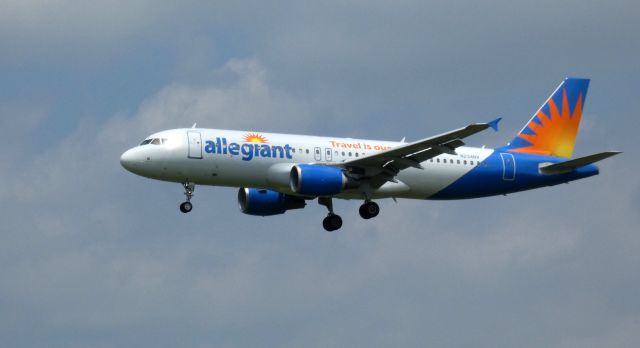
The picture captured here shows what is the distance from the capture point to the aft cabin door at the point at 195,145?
59438mm

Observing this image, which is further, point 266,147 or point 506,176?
point 506,176

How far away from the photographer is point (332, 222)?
213ft

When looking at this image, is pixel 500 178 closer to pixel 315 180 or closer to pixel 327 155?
pixel 327 155

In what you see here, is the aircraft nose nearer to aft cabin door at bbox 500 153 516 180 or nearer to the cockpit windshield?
the cockpit windshield

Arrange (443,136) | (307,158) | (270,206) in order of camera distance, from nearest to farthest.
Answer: (443,136) → (307,158) → (270,206)

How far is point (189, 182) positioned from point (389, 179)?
9335mm

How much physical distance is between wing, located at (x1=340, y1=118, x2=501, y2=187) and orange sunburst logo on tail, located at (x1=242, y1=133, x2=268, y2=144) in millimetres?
3864

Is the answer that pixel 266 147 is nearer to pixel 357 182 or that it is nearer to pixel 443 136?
pixel 357 182

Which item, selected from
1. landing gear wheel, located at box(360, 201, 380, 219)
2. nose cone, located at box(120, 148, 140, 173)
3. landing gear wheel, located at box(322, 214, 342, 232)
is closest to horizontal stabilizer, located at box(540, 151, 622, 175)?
landing gear wheel, located at box(360, 201, 380, 219)

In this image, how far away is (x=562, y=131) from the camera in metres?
69.3

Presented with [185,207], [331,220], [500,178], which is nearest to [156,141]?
[185,207]

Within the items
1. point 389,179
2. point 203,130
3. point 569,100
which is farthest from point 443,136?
point 569,100

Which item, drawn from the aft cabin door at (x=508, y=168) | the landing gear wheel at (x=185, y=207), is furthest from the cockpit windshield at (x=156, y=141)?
the aft cabin door at (x=508, y=168)

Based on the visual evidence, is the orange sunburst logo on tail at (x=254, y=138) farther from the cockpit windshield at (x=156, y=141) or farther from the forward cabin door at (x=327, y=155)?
the cockpit windshield at (x=156, y=141)
